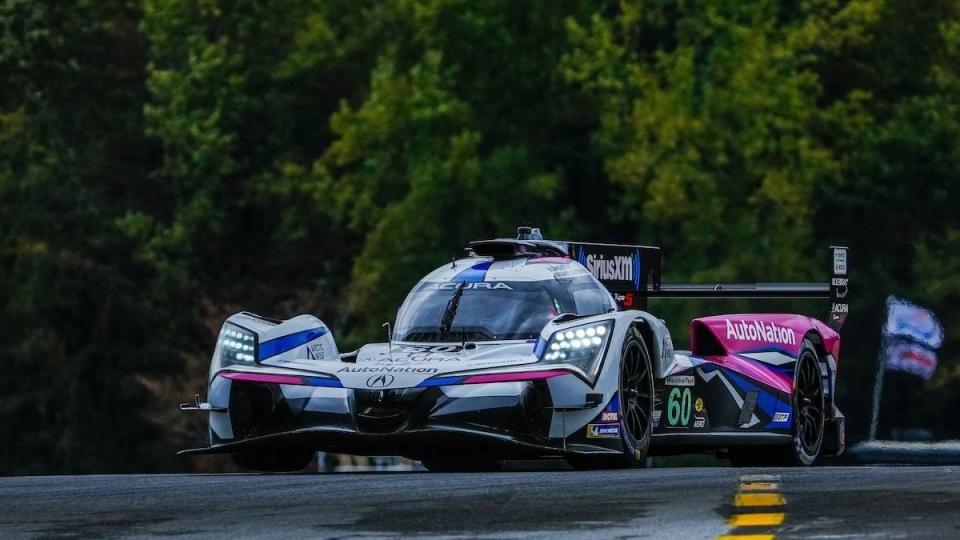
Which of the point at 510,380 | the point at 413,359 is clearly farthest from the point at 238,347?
the point at 510,380

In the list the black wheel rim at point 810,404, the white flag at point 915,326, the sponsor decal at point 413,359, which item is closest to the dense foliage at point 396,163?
the white flag at point 915,326

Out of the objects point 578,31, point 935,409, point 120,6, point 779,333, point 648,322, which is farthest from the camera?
point 120,6

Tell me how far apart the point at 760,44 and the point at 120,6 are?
17.5 m

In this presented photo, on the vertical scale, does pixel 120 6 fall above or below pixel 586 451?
above

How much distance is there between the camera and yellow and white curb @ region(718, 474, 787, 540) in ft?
27.2

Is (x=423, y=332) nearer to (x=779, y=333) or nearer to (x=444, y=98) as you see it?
(x=779, y=333)

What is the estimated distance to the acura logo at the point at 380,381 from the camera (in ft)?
42.4

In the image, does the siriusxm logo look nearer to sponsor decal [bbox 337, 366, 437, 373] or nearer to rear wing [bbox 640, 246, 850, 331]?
rear wing [bbox 640, 246, 850, 331]

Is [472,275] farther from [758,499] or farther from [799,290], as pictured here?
[758,499]

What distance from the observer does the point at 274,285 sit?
54938 millimetres

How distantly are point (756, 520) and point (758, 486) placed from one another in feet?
5.94

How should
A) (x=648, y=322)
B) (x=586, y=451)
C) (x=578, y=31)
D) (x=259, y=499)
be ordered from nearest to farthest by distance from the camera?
(x=259, y=499), (x=586, y=451), (x=648, y=322), (x=578, y=31)

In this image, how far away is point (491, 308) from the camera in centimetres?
1428

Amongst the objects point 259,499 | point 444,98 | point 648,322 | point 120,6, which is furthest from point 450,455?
point 120,6
